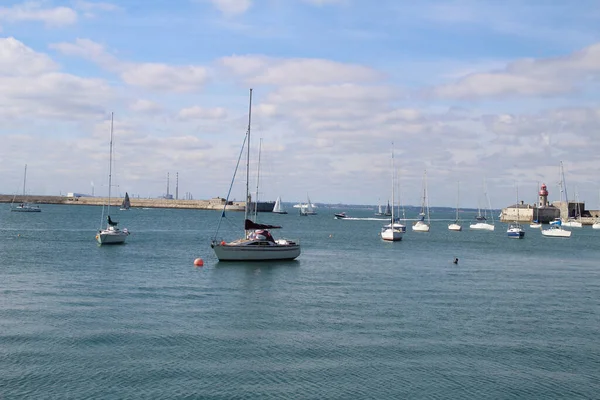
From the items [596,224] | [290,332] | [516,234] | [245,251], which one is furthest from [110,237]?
[596,224]

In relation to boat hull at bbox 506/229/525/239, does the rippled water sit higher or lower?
lower

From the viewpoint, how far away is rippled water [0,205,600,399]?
81.4 ft

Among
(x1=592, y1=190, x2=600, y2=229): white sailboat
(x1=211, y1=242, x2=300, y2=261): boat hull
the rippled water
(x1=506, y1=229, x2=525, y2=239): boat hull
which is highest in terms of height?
(x1=592, y1=190, x2=600, y2=229): white sailboat

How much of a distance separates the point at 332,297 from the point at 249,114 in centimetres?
2960

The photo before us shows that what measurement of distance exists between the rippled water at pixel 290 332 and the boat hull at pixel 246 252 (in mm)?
1130

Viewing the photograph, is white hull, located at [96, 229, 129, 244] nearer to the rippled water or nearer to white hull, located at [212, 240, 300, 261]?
the rippled water

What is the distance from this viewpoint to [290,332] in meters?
33.3

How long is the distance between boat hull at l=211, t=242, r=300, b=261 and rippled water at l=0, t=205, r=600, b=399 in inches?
44.5

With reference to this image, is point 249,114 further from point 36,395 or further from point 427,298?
point 36,395

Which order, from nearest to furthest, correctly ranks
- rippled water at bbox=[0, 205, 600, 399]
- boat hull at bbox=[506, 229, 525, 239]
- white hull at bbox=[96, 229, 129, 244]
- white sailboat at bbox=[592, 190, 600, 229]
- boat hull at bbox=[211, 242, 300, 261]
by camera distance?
1. rippled water at bbox=[0, 205, 600, 399]
2. boat hull at bbox=[211, 242, 300, 261]
3. white hull at bbox=[96, 229, 129, 244]
4. boat hull at bbox=[506, 229, 525, 239]
5. white sailboat at bbox=[592, 190, 600, 229]

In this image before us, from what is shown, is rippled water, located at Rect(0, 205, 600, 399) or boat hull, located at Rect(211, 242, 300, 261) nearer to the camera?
rippled water, located at Rect(0, 205, 600, 399)

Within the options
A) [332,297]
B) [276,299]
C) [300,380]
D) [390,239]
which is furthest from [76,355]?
[390,239]

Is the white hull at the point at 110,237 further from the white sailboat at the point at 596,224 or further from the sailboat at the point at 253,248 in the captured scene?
the white sailboat at the point at 596,224

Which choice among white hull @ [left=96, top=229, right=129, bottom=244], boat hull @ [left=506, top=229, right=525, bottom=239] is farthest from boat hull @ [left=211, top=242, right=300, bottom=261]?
boat hull @ [left=506, top=229, right=525, bottom=239]
